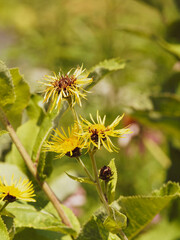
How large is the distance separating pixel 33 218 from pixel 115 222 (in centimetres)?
16

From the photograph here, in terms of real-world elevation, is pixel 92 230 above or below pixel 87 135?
below

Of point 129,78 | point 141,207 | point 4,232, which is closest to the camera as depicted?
point 4,232

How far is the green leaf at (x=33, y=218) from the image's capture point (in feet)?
1.83

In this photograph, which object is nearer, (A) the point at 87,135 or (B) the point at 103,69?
(A) the point at 87,135

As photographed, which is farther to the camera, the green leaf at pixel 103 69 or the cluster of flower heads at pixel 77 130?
the green leaf at pixel 103 69

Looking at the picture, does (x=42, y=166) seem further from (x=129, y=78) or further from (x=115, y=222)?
(x=129, y=78)

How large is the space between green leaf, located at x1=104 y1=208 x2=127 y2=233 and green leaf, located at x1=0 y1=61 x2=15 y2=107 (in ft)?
0.73

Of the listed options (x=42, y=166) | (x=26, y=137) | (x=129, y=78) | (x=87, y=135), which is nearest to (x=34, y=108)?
(x=26, y=137)

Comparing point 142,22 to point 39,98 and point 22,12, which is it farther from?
point 22,12

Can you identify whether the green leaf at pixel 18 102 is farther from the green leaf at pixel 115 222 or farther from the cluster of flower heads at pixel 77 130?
the green leaf at pixel 115 222

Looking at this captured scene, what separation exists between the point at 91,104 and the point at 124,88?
239mm

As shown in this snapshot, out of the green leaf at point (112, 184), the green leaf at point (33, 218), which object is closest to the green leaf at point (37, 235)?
the green leaf at point (33, 218)

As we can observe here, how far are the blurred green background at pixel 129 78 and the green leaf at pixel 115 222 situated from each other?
332 millimetres

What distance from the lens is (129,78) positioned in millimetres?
2137
